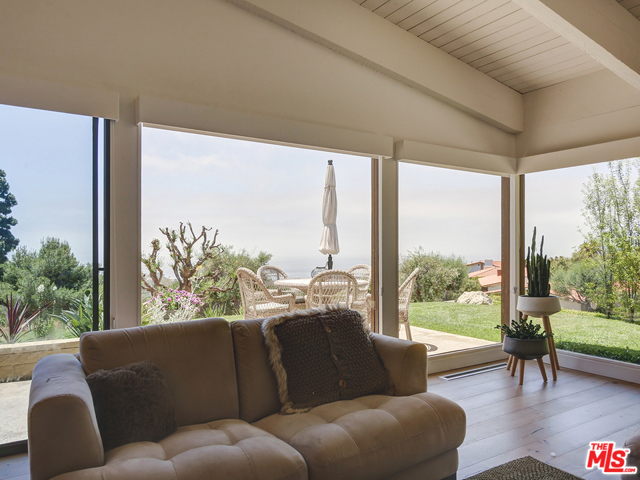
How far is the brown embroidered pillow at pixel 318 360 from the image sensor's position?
2336 mm

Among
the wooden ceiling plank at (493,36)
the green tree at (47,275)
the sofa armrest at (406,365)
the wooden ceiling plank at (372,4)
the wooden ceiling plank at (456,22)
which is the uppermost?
the wooden ceiling plank at (372,4)

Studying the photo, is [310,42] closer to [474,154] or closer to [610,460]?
[474,154]

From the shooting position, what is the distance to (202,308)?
20.3 ft

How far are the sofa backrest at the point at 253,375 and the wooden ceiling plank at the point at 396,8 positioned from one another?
8.86ft

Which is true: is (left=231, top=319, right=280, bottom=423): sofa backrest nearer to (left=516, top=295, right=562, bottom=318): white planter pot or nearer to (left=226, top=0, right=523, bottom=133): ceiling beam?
(left=226, top=0, right=523, bottom=133): ceiling beam

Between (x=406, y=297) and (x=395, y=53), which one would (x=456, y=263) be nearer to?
(x=406, y=297)

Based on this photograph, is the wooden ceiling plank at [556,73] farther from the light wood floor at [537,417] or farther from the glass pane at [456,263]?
the light wood floor at [537,417]

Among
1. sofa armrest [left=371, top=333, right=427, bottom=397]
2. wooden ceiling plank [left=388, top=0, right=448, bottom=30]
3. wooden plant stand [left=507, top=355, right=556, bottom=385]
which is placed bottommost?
wooden plant stand [left=507, top=355, right=556, bottom=385]

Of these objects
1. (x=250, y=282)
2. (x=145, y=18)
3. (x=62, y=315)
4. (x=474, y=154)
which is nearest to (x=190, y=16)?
(x=145, y=18)

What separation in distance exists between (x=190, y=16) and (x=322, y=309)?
213cm

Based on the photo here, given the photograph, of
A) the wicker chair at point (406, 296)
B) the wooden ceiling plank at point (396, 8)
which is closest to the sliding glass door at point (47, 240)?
the wooden ceiling plank at point (396, 8)

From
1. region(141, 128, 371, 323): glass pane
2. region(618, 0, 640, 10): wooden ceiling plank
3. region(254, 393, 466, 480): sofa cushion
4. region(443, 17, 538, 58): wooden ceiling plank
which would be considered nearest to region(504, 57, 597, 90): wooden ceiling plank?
region(443, 17, 538, 58): wooden ceiling plank

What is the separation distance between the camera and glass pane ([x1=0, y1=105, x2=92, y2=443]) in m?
2.69

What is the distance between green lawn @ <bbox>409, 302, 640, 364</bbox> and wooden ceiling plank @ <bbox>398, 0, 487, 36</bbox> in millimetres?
2702
